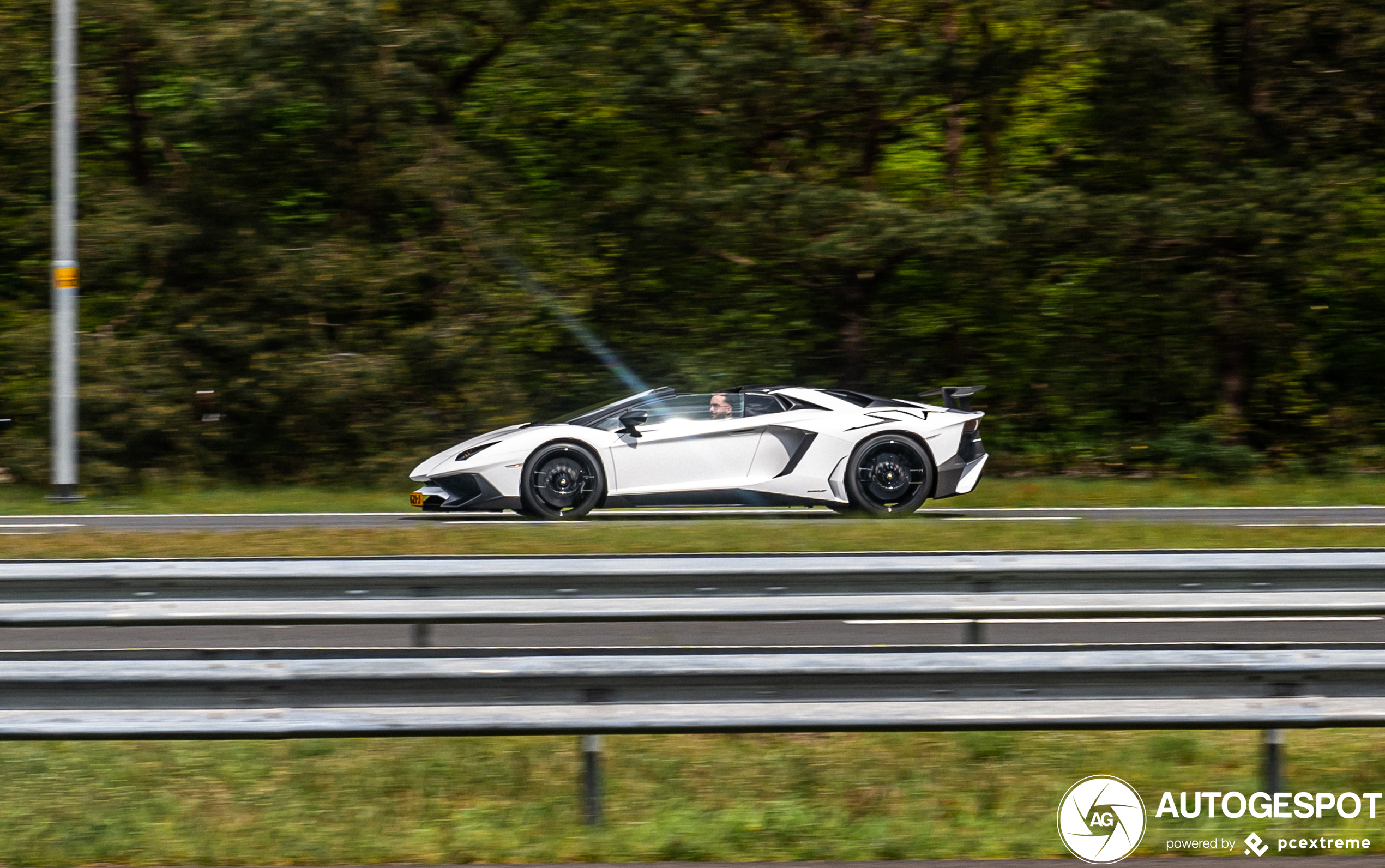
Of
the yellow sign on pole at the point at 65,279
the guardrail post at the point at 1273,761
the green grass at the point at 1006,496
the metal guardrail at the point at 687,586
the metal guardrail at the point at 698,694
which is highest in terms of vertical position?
the yellow sign on pole at the point at 65,279

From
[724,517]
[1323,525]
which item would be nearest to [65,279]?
[724,517]

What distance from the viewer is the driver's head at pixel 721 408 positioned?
11531mm

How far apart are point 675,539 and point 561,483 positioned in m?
1.61

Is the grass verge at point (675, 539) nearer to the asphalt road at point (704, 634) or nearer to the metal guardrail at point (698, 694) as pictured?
the asphalt road at point (704, 634)

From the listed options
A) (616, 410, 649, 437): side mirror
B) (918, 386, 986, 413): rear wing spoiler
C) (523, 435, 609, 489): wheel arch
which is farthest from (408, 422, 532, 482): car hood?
(918, 386, 986, 413): rear wing spoiler

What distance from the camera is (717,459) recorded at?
11469mm

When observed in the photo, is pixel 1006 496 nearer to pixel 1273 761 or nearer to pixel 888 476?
pixel 888 476

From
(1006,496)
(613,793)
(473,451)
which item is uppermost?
(473,451)

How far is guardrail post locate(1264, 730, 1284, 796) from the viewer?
4352 millimetres

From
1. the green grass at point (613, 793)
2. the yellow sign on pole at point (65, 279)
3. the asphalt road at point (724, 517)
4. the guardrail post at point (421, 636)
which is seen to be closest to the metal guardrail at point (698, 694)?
the green grass at point (613, 793)

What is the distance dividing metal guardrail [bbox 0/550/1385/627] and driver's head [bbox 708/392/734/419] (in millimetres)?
5211

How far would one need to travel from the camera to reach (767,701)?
4199 mm

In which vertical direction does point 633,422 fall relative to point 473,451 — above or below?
above

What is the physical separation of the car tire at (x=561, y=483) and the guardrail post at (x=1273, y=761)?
7724 millimetres
